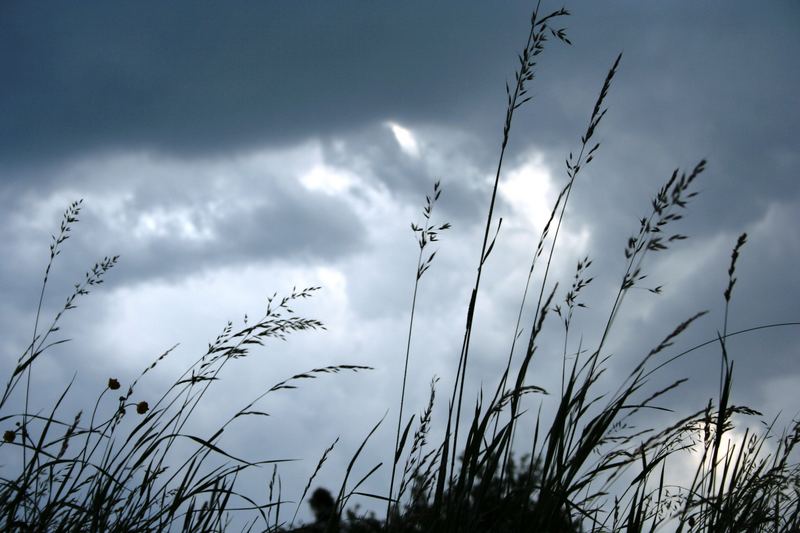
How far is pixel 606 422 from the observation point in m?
1.84

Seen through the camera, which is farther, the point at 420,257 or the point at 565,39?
the point at 565,39

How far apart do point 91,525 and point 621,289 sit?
157 centimetres

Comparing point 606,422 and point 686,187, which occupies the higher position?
point 686,187

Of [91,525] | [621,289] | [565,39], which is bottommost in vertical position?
[91,525]

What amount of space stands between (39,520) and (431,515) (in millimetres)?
1087

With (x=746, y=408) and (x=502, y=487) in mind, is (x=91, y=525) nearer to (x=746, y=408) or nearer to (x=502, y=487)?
(x=502, y=487)

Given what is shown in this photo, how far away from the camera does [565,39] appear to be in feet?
8.53

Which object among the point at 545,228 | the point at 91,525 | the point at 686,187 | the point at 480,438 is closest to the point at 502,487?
the point at 480,438

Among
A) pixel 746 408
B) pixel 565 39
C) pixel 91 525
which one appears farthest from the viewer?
pixel 565 39

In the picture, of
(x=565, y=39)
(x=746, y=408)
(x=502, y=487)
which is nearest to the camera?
(x=502, y=487)

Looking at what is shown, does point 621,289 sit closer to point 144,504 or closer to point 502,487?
point 502,487

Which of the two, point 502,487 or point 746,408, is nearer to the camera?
point 502,487

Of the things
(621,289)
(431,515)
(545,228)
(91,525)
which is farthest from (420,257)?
(91,525)

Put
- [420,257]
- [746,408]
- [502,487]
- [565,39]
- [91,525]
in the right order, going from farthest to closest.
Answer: [565,39] < [420,257] < [746,408] < [502,487] < [91,525]
